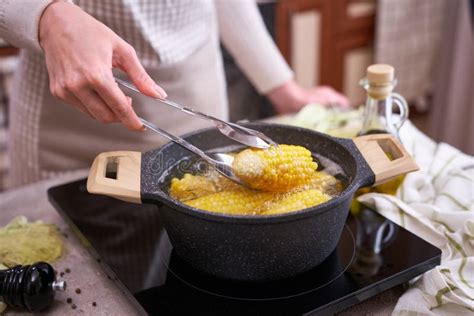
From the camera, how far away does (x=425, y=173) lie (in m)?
0.92

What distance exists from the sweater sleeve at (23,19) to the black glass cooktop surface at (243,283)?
10.2 inches

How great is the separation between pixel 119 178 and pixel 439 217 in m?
0.45

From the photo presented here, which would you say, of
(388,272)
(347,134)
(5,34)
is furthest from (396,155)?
(5,34)

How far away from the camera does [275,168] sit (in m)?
0.66

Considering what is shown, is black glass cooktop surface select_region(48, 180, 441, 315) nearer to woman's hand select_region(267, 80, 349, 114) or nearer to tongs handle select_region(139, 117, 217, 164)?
tongs handle select_region(139, 117, 217, 164)

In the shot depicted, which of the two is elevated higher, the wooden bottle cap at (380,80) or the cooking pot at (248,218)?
the wooden bottle cap at (380,80)

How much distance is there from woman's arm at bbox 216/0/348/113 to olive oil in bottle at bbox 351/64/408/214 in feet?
1.23

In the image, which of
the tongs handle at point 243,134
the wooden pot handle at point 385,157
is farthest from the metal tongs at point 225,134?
the wooden pot handle at point 385,157

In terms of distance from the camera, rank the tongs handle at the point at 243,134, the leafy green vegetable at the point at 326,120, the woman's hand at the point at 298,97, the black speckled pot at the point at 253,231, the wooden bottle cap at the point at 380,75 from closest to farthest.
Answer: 1. the black speckled pot at the point at 253,231
2. the tongs handle at the point at 243,134
3. the wooden bottle cap at the point at 380,75
4. the leafy green vegetable at the point at 326,120
5. the woman's hand at the point at 298,97

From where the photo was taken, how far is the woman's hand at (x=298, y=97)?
125 centimetres

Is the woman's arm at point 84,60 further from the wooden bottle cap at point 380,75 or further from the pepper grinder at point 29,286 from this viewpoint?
the wooden bottle cap at point 380,75

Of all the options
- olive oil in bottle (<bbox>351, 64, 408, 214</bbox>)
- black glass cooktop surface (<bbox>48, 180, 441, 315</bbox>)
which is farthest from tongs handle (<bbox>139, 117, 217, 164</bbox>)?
olive oil in bottle (<bbox>351, 64, 408, 214</bbox>)

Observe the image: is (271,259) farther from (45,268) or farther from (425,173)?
(425,173)

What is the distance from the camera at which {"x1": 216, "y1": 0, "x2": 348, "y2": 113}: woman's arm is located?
1270 mm
